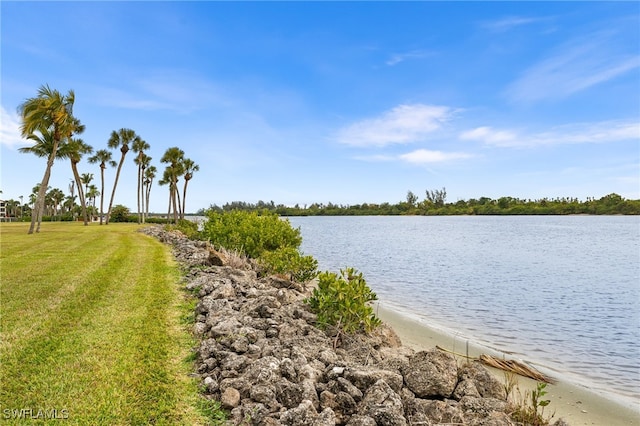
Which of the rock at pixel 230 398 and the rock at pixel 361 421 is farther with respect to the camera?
the rock at pixel 230 398

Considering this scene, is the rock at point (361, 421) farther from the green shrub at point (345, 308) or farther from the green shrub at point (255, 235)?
the green shrub at point (255, 235)

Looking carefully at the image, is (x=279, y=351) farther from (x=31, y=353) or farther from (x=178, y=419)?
(x=31, y=353)

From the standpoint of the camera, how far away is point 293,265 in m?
11.8

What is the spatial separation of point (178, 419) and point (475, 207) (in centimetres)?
14661

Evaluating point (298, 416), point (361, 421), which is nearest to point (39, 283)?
point (298, 416)

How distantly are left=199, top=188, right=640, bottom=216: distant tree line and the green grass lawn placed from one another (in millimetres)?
78380

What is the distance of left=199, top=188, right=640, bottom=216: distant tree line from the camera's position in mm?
115812

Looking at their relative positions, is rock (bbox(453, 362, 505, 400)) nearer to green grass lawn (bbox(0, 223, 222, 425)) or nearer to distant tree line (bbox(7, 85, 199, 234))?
green grass lawn (bbox(0, 223, 222, 425))

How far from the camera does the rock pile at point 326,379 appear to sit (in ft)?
13.7

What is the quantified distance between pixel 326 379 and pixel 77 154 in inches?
2096

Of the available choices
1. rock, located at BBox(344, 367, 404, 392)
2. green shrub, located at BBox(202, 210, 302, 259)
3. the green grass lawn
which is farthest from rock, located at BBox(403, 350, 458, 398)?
green shrub, located at BBox(202, 210, 302, 259)

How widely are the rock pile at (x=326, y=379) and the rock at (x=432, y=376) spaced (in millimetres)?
12

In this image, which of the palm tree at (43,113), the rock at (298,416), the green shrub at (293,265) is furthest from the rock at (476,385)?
the palm tree at (43,113)

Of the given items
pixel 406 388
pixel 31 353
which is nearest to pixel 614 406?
pixel 406 388
